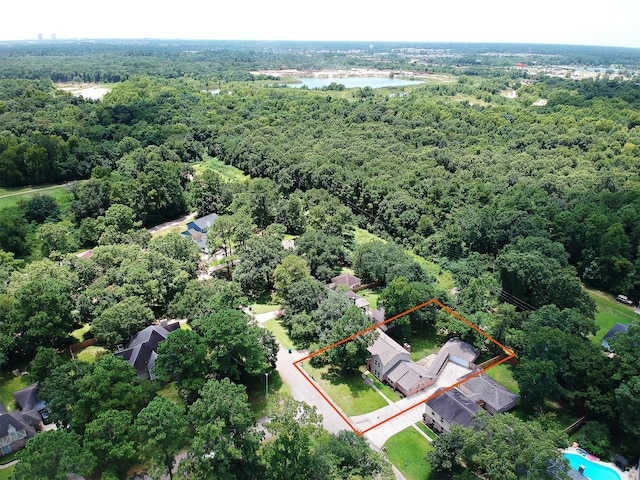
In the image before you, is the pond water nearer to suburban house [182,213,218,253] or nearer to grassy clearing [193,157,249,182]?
grassy clearing [193,157,249,182]

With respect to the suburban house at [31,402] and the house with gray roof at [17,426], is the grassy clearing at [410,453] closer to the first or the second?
the house with gray roof at [17,426]

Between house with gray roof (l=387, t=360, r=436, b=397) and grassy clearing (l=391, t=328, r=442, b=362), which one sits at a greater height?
house with gray roof (l=387, t=360, r=436, b=397)

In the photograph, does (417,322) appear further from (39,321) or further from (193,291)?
(39,321)

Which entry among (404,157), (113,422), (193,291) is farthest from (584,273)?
(113,422)

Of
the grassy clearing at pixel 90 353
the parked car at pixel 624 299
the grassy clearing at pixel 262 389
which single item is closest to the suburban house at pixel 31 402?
the grassy clearing at pixel 90 353

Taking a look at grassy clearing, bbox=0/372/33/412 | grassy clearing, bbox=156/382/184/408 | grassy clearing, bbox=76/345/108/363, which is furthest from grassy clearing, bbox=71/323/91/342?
grassy clearing, bbox=156/382/184/408

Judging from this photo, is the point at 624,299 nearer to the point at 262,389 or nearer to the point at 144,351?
the point at 262,389
